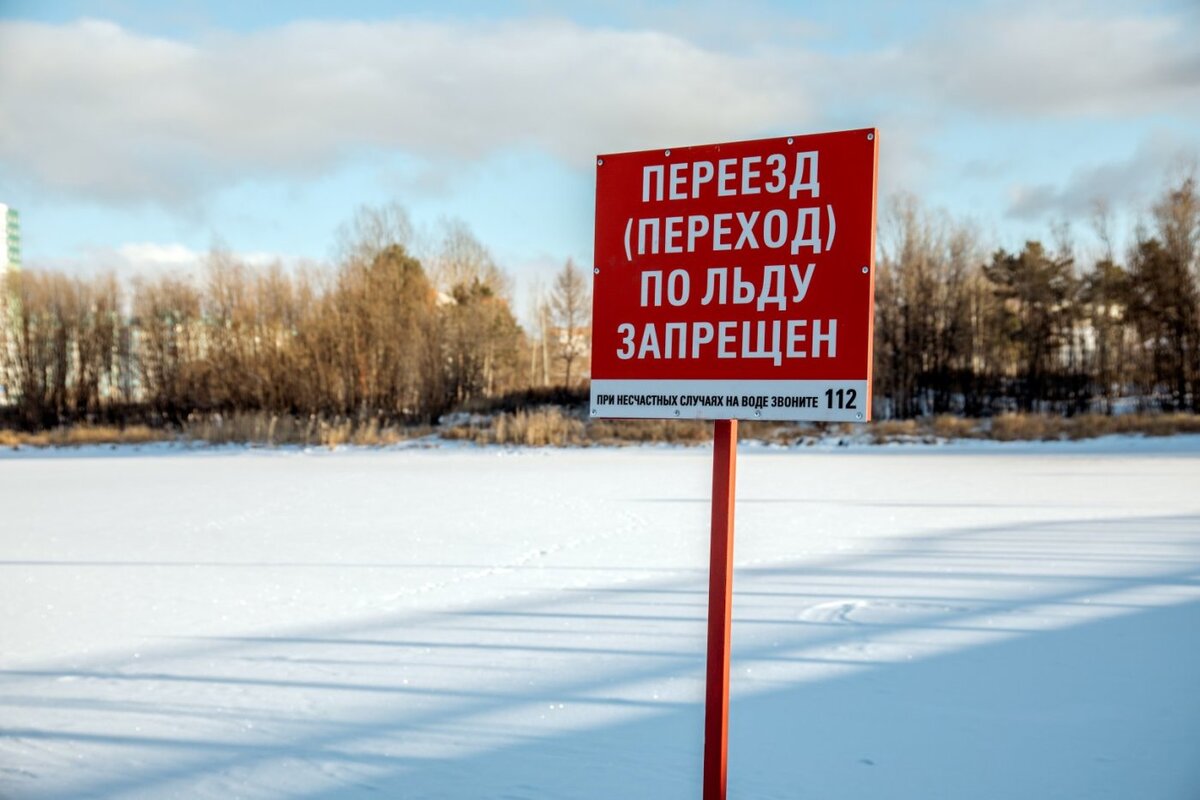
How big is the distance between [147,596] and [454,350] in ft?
83.1

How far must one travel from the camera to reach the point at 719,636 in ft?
8.54

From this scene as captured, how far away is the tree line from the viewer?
2925 cm

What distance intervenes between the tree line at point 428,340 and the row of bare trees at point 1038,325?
5cm

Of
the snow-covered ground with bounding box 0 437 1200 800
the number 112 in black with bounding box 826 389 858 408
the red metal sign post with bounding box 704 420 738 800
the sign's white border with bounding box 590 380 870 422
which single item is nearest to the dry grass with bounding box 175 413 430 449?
the snow-covered ground with bounding box 0 437 1200 800

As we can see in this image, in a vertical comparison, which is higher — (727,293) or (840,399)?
(727,293)

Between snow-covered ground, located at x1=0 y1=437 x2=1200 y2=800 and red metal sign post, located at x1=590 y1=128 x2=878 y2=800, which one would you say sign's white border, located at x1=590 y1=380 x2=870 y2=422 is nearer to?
red metal sign post, located at x1=590 y1=128 x2=878 y2=800

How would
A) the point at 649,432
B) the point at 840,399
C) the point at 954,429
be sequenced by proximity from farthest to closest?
1. the point at 954,429
2. the point at 649,432
3. the point at 840,399

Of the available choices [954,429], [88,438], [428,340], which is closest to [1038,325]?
[954,429]

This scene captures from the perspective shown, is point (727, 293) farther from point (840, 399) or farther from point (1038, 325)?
point (1038, 325)

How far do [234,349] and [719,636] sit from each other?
29.7 m

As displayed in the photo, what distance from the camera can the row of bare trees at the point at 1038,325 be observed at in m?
28.7

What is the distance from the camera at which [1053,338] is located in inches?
1252

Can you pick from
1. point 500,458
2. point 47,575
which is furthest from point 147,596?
point 500,458

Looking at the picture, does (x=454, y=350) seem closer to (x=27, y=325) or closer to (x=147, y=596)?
(x=27, y=325)
